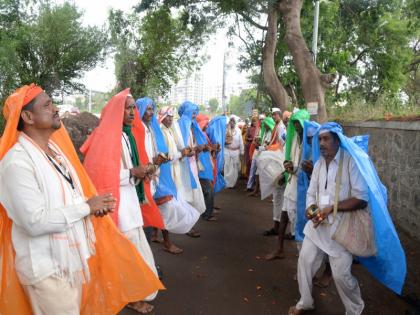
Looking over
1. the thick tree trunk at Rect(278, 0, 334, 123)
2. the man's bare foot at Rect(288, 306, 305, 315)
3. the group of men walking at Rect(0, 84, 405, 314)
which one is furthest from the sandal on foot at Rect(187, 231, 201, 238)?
the thick tree trunk at Rect(278, 0, 334, 123)

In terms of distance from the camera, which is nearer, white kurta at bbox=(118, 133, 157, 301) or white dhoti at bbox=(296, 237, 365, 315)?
white dhoti at bbox=(296, 237, 365, 315)

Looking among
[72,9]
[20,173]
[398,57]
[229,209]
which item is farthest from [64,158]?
[398,57]

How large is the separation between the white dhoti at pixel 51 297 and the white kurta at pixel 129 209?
129 centimetres

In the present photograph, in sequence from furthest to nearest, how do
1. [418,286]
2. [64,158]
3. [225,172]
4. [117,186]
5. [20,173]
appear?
[225,172]
[418,286]
[117,186]
[64,158]
[20,173]

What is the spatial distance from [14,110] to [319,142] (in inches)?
98.4

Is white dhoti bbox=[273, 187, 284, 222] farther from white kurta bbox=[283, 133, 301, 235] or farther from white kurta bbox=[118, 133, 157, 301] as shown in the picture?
white kurta bbox=[118, 133, 157, 301]

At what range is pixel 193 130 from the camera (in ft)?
22.4

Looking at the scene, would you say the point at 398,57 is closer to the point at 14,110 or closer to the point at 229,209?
the point at 229,209

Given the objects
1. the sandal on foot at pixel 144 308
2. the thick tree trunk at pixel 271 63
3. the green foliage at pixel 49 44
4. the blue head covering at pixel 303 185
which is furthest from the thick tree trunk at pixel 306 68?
the green foliage at pixel 49 44

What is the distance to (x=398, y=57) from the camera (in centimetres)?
1902

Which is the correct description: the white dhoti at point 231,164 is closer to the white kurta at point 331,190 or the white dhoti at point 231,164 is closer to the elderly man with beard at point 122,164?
the elderly man with beard at point 122,164

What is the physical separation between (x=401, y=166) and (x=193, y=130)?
133 inches

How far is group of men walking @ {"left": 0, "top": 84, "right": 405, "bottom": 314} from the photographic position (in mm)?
2219

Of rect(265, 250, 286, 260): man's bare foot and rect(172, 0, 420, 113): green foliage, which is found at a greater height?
rect(172, 0, 420, 113): green foliage
